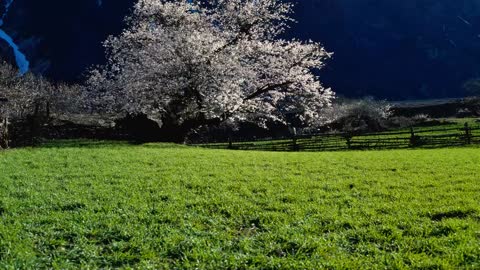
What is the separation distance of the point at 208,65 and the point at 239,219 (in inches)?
1017

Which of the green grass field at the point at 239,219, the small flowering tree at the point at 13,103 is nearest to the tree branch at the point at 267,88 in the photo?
the small flowering tree at the point at 13,103

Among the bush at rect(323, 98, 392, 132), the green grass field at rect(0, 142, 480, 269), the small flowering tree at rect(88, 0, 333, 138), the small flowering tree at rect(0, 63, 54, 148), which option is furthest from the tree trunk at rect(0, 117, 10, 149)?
the bush at rect(323, 98, 392, 132)

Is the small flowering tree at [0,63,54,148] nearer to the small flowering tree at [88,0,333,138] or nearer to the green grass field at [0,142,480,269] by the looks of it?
the small flowering tree at [88,0,333,138]

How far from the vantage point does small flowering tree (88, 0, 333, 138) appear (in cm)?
3525

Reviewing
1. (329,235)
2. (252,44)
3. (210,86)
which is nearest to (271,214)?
(329,235)

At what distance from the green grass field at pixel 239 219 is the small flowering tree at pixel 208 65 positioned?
18253 millimetres

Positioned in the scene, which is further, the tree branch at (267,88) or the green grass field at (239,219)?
the tree branch at (267,88)

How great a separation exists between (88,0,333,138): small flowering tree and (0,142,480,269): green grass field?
59.9 ft

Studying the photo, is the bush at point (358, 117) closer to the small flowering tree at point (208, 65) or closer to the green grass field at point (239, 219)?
the small flowering tree at point (208, 65)

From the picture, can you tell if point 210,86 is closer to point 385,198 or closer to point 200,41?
point 200,41

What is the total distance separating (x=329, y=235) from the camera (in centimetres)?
914

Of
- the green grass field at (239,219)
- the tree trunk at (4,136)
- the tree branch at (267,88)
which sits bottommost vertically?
the green grass field at (239,219)

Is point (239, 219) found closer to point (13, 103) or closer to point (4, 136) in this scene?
point (4, 136)

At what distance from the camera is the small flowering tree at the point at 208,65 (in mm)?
35250
